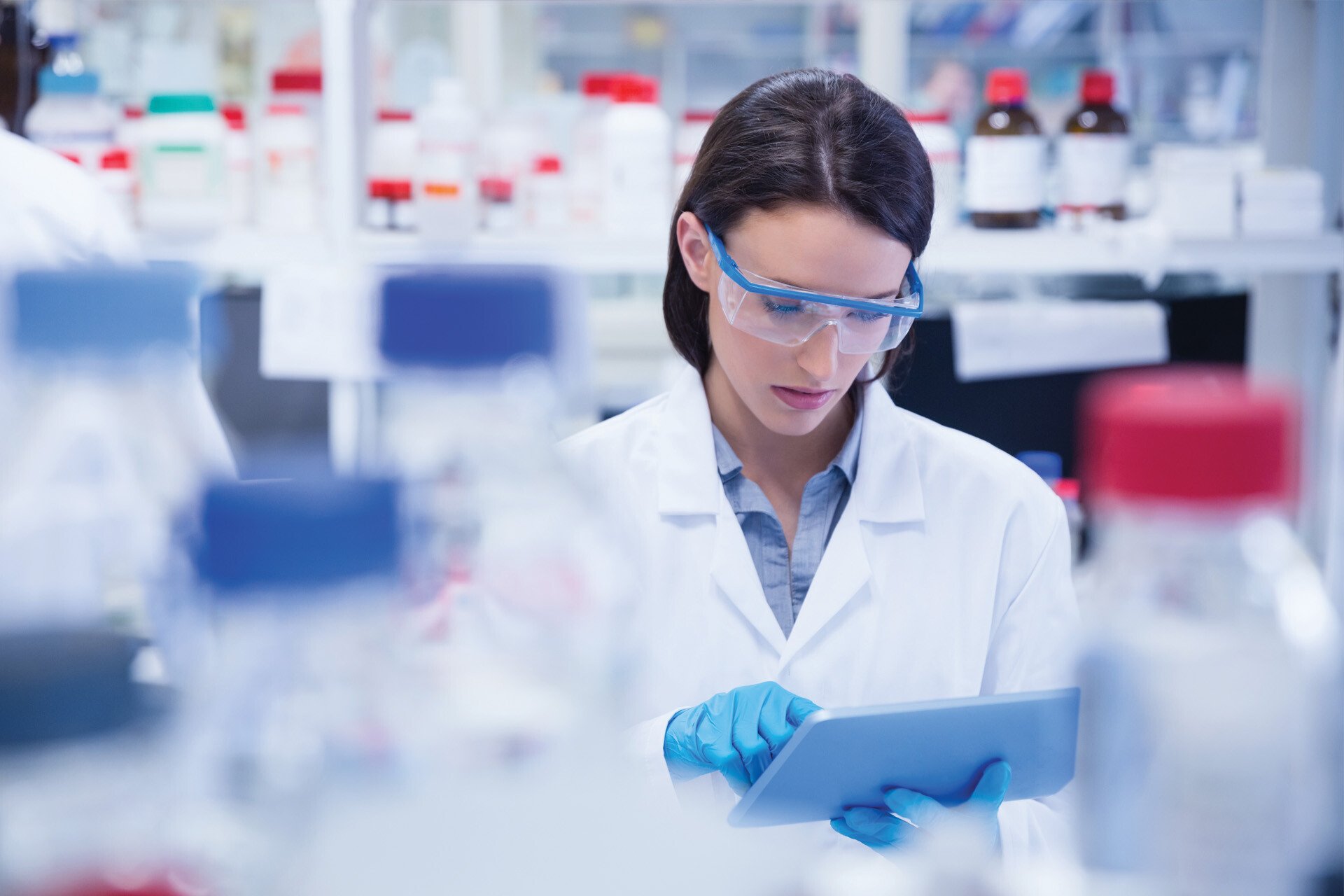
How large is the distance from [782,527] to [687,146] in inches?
34.4

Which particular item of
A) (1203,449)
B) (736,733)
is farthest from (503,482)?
(736,733)

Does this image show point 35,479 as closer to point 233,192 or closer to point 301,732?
point 301,732

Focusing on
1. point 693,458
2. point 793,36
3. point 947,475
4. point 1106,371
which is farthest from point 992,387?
point 793,36

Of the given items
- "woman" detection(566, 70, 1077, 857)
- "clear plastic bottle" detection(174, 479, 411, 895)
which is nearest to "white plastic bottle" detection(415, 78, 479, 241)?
"woman" detection(566, 70, 1077, 857)

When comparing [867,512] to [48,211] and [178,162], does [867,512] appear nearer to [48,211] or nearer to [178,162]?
[48,211]

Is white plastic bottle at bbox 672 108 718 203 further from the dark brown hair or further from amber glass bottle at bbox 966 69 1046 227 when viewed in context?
the dark brown hair

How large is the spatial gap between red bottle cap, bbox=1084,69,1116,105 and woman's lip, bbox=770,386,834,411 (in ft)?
3.44

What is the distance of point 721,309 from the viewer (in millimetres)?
1374

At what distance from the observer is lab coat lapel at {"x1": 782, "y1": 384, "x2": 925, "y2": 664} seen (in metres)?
1.39

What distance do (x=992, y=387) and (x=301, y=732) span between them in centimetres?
219

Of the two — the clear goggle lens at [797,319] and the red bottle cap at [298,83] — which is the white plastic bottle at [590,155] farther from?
the clear goggle lens at [797,319]

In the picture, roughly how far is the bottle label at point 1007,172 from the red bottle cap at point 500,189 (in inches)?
31.9

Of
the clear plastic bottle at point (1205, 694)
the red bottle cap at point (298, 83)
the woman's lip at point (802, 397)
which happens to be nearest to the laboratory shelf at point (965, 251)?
the red bottle cap at point (298, 83)

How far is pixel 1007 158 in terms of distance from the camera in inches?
81.2
